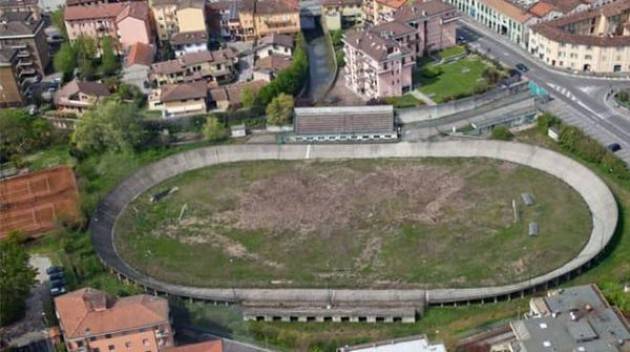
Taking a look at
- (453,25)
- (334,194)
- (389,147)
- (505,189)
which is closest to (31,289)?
(334,194)

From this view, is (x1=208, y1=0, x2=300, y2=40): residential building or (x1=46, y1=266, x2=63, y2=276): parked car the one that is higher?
(x1=208, y1=0, x2=300, y2=40): residential building

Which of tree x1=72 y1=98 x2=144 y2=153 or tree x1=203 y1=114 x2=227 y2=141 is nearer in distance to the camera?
tree x1=72 y1=98 x2=144 y2=153

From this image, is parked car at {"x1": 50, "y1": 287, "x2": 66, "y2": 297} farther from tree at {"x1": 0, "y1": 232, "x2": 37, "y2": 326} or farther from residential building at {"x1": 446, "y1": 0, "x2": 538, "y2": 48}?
residential building at {"x1": 446, "y1": 0, "x2": 538, "y2": 48}

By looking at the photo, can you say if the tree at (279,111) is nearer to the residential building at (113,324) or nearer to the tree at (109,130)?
the tree at (109,130)

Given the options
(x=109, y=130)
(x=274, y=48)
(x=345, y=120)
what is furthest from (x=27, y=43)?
(x=345, y=120)

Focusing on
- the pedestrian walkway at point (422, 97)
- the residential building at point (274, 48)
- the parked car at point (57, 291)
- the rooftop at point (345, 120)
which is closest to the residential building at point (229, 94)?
the rooftop at point (345, 120)

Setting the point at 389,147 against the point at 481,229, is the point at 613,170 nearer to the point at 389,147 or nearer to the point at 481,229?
the point at 481,229

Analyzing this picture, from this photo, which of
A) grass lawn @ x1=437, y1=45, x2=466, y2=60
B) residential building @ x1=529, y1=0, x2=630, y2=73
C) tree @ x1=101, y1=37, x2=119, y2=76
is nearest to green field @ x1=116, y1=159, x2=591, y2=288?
residential building @ x1=529, y1=0, x2=630, y2=73
